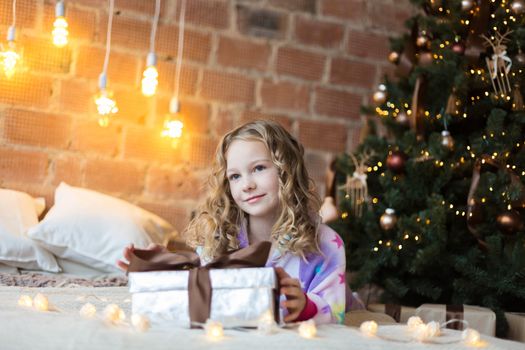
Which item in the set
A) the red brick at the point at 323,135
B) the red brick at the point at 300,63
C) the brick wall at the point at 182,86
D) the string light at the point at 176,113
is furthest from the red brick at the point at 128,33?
the red brick at the point at 323,135

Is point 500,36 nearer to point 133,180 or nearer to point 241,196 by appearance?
point 241,196

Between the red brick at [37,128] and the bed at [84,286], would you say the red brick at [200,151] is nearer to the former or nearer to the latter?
the bed at [84,286]

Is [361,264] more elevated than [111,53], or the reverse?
[111,53]

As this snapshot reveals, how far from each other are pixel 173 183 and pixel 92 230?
57 centimetres

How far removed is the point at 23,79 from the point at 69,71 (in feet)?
0.56

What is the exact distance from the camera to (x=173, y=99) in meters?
3.02

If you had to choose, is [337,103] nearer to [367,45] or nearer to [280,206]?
[367,45]

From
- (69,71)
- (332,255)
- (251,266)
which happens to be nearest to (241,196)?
(332,255)

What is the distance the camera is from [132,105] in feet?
9.96

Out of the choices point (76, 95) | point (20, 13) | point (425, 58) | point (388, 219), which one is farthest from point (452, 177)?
point (20, 13)

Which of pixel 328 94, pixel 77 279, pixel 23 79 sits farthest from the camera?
Answer: pixel 328 94

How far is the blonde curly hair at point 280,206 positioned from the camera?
5.99 feet

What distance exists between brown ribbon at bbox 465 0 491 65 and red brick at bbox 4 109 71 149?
1.48 m

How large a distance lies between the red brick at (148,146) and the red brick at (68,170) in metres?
0.19
